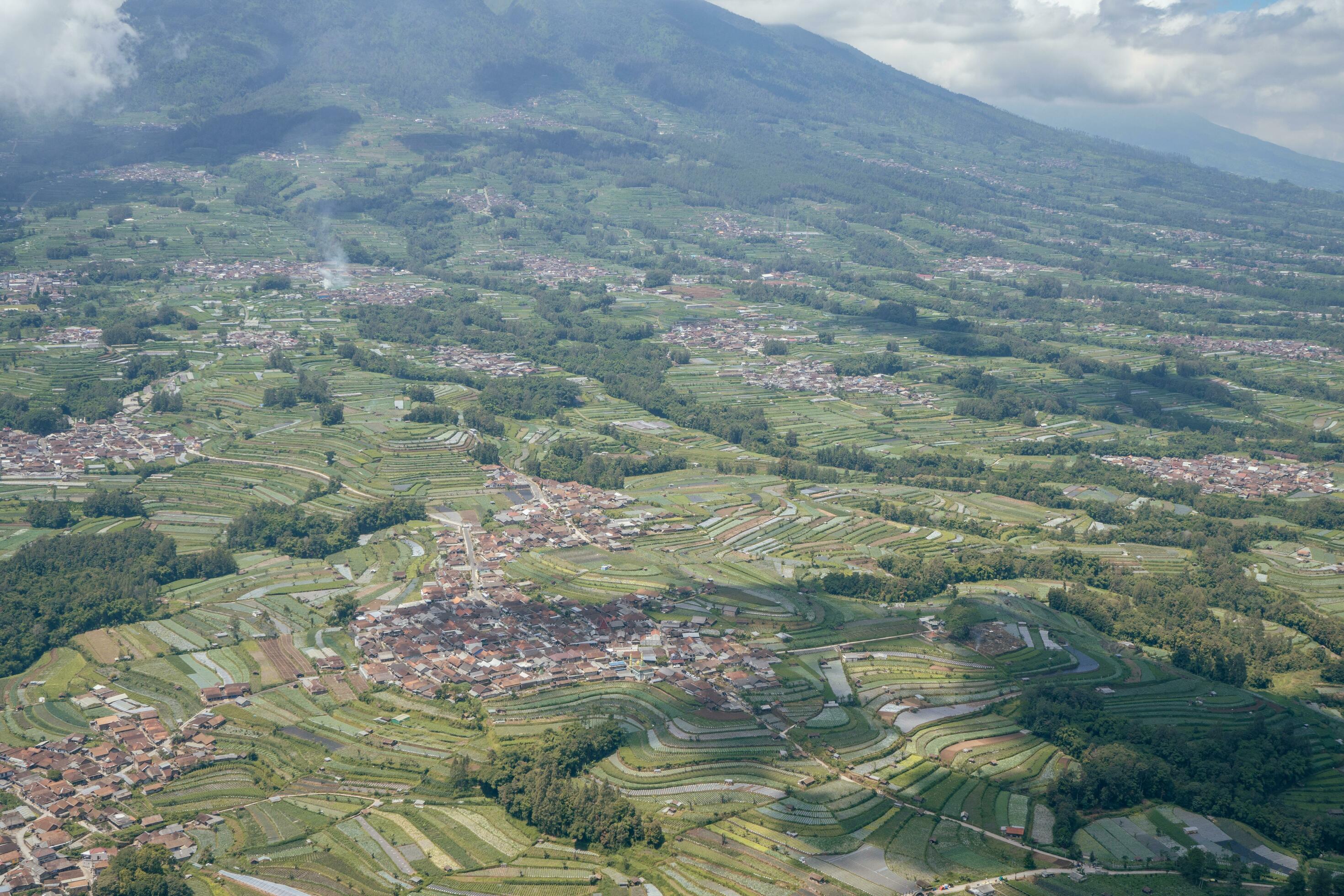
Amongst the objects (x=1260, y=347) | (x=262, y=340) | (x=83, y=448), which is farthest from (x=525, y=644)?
(x=1260, y=347)

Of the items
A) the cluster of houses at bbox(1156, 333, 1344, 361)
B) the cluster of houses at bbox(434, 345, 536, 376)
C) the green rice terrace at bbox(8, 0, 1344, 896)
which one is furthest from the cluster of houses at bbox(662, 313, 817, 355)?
the cluster of houses at bbox(1156, 333, 1344, 361)

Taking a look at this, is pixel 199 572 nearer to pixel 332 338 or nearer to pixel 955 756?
pixel 955 756

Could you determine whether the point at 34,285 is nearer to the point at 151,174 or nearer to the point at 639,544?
the point at 151,174

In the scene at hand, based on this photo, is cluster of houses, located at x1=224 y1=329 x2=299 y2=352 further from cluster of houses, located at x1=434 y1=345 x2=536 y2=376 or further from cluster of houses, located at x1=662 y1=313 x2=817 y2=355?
cluster of houses, located at x1=662 y1=313 x2=817 y2=355

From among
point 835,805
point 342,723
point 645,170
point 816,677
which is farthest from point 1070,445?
point 645,170

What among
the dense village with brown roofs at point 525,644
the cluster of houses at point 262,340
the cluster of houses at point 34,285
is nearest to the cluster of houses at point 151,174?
the cluster of houses at point 34,285

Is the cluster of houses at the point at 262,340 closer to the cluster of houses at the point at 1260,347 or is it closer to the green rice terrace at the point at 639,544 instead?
the green rice terrace at the point at 639,544
